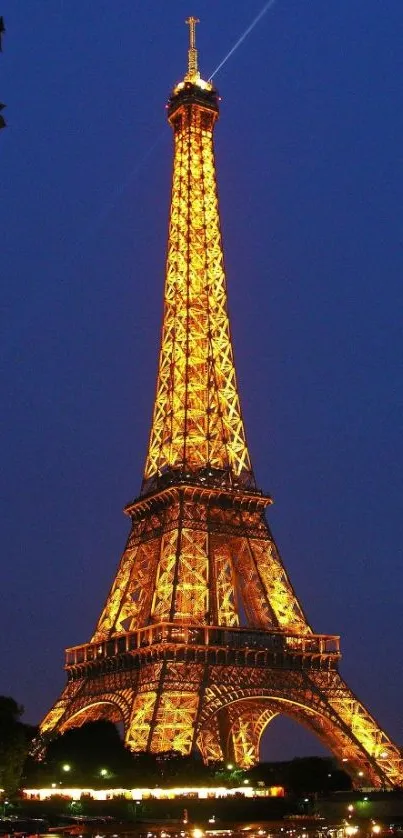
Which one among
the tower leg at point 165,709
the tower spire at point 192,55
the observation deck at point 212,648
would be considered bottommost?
the tower leg at point 165,709

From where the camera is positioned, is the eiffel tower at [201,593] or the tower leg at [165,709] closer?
the tower leg at [165,709]

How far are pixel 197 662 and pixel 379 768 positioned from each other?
13.2 meters

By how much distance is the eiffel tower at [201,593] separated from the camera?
6269 centimetres

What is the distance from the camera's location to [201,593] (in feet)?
220

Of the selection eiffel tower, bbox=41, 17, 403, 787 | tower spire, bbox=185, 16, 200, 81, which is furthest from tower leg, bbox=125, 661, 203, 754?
tower spire, bbox=185, 16, 200, 81

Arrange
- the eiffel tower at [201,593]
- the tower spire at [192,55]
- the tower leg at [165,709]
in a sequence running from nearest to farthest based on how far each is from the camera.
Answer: the tower leg at [165,709], the eiffel tower at [201,593], the tower spire at [192,55]

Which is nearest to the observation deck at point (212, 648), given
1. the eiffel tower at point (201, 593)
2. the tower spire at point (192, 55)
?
the eiffel tower at point (201, 593)

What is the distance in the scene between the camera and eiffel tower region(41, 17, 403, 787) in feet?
206

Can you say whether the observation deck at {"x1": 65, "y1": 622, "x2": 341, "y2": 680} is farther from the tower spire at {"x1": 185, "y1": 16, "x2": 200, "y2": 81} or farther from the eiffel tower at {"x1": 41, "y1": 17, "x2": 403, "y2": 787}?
the tower spire at {"x1": 185, "y1": 16, "x2": 200, "y2": 81}

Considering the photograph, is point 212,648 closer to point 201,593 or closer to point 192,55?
point 201,593

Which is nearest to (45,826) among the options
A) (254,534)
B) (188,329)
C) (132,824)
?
(132,824)

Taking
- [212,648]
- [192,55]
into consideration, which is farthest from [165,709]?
[192,55]

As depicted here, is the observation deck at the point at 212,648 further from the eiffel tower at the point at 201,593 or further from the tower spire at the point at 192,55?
the tower spire at the point at 192,55

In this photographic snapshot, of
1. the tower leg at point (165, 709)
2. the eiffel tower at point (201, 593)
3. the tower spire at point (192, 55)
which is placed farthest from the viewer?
the tower spire at point (192, 55)
